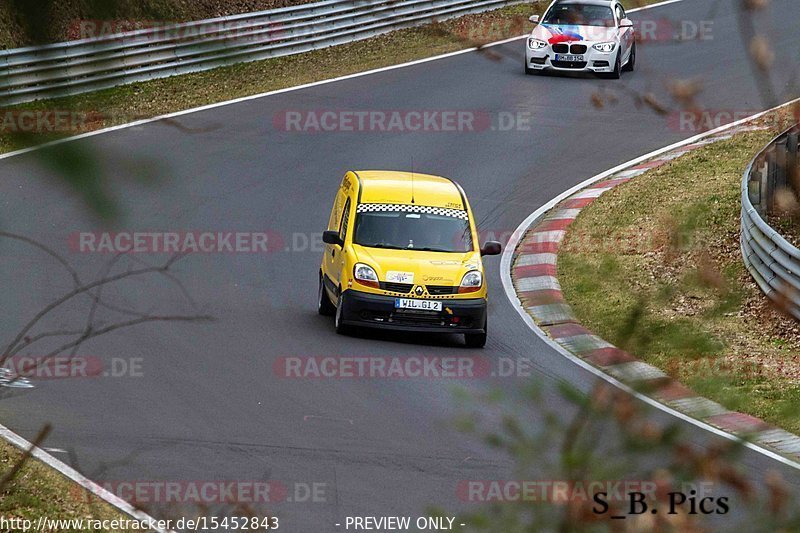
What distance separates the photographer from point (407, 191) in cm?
1518

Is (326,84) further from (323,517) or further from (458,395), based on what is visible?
(458,395)

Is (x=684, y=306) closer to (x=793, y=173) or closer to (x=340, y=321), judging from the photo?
(x=793, y=173)

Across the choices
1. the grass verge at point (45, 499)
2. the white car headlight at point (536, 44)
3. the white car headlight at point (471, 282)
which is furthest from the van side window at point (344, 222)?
the white car headlight at point (536, 44)

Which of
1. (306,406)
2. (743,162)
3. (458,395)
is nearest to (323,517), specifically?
(306,406)

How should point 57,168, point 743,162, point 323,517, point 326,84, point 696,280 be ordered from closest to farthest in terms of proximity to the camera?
point 57,168 → point 696,280 → point 323,517 → point 743,162 → point 326,84

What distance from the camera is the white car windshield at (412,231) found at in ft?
48.0

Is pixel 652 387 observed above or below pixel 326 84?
above

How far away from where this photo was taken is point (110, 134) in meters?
1.59

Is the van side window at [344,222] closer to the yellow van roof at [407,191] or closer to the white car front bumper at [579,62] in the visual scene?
the yellow van roof at [407,191]

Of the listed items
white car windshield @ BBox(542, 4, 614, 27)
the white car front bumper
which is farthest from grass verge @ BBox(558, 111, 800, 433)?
the white car front bumper

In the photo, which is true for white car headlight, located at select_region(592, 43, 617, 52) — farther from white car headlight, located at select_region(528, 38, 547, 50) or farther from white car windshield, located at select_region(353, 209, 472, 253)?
white car windshield, located at select_region(353, 209, 472, 253)

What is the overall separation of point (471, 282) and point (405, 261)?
2.64 feet

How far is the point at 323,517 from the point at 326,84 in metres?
19.2

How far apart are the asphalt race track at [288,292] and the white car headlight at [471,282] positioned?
0.71 m
